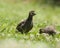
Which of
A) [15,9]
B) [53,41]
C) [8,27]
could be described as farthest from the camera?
[15,9]

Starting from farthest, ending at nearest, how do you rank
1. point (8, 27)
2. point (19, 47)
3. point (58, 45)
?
1. point (8, 27)
2. point (58, 45)
3. point (19, 47)

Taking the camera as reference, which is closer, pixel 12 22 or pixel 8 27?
pixel 8 27

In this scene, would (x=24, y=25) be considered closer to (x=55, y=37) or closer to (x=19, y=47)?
(x=55, y=37)

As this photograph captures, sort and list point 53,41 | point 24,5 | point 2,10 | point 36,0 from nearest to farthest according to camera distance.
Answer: point 53,41 < point 2,10 < point 24,5 < point 36,0

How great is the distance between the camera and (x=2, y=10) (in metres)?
20.0

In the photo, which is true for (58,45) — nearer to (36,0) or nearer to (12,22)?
(12,22)

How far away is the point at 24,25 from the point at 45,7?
10.8m

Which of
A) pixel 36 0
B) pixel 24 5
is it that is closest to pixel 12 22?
pixel 24 5

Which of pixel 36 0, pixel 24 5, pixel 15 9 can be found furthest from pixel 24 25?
pixel 36 0

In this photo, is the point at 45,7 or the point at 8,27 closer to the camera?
the point at 8,27

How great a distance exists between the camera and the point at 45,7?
24391mm

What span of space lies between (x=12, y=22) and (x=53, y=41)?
3081 mm

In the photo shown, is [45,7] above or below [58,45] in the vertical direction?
below

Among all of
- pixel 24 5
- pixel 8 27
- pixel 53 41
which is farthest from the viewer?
pixel 24 5
